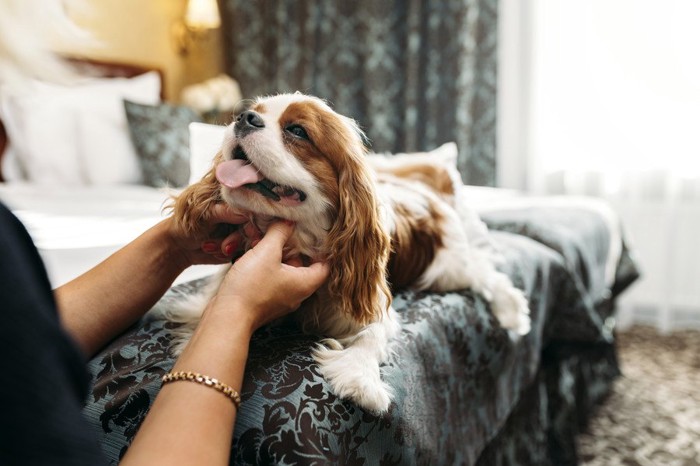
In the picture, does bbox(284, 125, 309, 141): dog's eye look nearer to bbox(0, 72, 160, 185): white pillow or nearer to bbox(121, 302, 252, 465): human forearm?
bbox(121, 302, 252, 465): human forearm

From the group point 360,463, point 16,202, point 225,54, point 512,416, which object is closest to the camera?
point 360,463

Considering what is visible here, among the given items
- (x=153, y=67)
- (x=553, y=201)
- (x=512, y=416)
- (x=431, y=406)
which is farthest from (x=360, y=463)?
(x=153, y=67)

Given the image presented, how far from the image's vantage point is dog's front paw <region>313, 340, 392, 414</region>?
83 cm

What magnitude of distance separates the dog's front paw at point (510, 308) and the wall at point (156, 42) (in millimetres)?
2784

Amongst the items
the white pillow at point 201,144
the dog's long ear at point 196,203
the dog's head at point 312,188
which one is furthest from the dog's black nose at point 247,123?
the white pillow at point 201,144

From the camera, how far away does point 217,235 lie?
1035 millimetres

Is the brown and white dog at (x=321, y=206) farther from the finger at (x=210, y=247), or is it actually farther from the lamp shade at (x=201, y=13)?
the lamp shade at (x=201, y=13)

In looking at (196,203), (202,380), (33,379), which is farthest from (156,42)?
(33,379)

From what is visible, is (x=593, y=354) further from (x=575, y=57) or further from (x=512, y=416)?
(x=575, y=57)

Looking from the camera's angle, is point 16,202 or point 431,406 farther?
point 16,202

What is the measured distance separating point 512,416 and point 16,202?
1.80 m

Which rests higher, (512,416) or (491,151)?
(491,151)

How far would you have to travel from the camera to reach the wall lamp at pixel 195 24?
3943mm

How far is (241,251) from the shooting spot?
1.02 m
